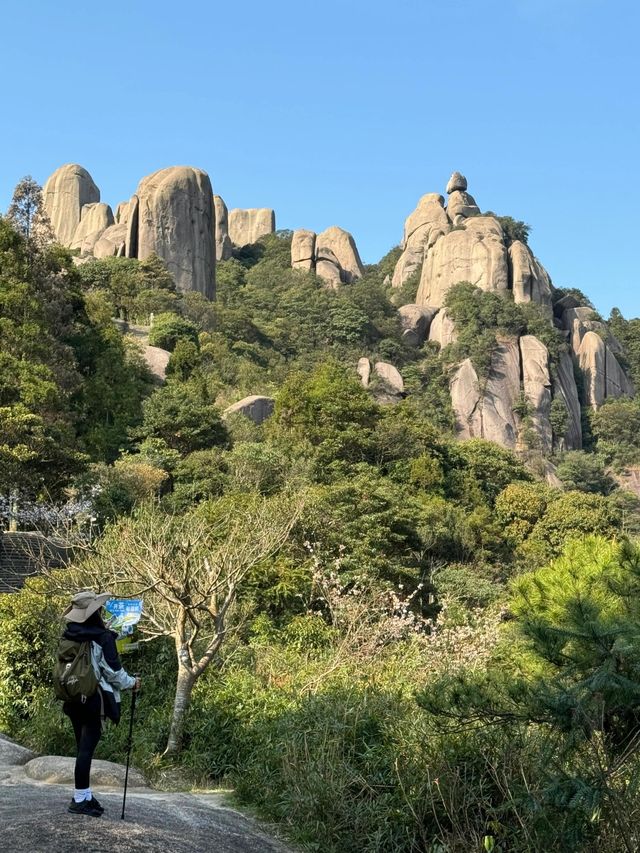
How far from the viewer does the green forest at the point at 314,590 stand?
506 centimetres

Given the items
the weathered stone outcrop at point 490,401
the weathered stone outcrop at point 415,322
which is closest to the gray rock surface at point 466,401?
the weathered stone outcrop at point 490,401

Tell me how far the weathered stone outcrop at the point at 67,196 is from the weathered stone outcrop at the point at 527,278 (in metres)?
31.6

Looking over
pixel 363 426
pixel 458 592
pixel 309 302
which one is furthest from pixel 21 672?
pixel 309 302

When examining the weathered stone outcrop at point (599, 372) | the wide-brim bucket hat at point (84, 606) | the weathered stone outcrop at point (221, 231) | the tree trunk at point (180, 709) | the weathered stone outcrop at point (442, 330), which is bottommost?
the tree trunk at point (180, 709)

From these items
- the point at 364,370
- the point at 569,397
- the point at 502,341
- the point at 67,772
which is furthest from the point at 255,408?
the point at 569,397

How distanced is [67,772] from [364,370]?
1647 inches

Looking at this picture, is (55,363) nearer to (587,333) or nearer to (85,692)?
(85,692)

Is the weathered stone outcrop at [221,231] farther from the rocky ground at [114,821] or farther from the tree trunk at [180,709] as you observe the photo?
the rocky ground at [114,821]

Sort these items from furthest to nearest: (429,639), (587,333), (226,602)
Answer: (587,333), (429,639), (226,602)

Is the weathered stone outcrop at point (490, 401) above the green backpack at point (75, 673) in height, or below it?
above

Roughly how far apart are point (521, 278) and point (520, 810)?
5518cm

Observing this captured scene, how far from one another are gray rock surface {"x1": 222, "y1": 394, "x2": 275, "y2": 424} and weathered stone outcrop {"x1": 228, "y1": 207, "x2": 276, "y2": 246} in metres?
50.1

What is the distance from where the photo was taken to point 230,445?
25.3 metres

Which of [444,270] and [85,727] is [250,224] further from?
[85,727]
